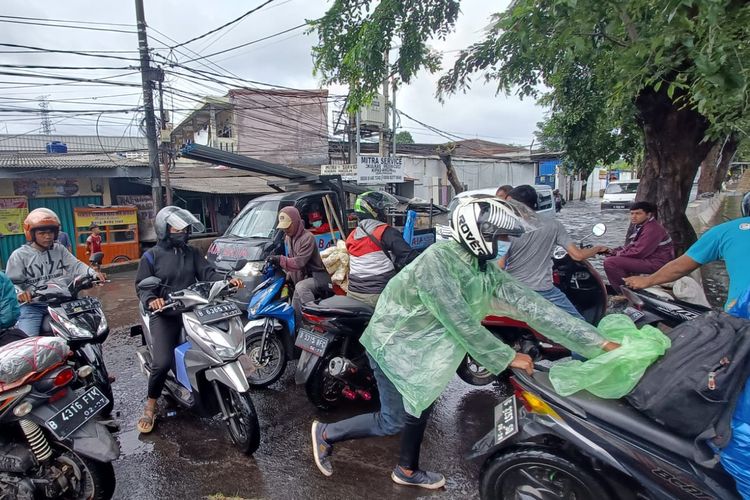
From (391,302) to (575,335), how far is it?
91 cm

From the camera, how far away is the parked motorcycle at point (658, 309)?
284cm

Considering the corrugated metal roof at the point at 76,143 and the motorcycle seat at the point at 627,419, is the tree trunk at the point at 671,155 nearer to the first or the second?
the motorcycle seat at the point at 627,419

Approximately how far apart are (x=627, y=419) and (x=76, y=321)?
3613 millimetres

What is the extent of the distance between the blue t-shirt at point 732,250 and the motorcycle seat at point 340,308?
85.8 inches

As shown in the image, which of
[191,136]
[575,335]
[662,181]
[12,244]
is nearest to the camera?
[575,335]

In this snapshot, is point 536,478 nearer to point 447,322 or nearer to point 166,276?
point 447,322

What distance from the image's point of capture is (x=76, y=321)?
334 cm

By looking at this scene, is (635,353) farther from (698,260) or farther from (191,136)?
(191,136)

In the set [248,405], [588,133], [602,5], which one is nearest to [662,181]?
[588,133]

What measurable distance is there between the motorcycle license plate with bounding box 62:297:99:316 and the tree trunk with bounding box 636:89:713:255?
6.72 metres

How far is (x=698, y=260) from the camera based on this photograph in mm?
2752

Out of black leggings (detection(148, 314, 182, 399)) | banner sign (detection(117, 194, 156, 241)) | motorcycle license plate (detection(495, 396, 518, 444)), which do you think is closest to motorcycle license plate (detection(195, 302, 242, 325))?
black leggings (detection(148, 314, 182, 399))

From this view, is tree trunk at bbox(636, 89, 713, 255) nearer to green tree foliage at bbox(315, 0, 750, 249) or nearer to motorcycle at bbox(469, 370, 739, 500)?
green tree foliage at bbox(315, 0, 750, 249)

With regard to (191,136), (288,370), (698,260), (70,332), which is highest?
(191,136)
